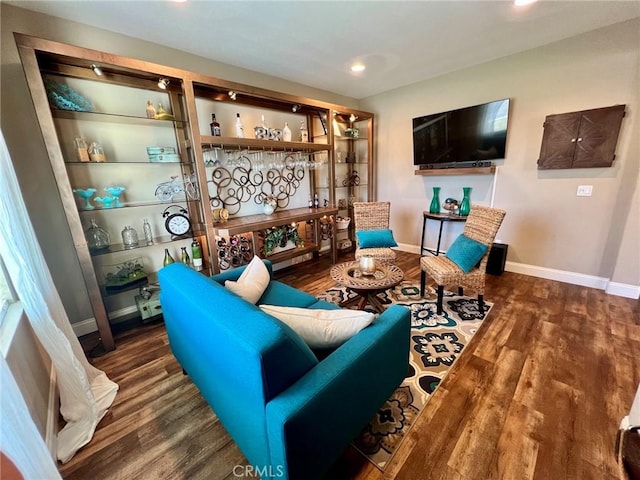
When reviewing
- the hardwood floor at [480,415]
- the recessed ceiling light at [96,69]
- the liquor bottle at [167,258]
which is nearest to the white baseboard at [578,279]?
the hardwood floor at [480,415]

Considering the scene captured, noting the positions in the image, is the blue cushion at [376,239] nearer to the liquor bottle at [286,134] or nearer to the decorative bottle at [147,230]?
the liquor bottle at [286,134]

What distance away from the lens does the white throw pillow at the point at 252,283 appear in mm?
1659

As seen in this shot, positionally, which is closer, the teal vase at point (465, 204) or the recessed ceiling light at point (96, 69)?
the recessed ceiling light at point (96, 69)

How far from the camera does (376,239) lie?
10.7 feet

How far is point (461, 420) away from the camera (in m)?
1.47

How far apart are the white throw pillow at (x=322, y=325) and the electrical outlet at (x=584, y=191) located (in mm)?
3292

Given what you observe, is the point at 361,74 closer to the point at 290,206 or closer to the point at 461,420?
the point at 290,206

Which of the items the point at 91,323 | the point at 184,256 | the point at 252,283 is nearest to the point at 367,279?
the point at 252,283

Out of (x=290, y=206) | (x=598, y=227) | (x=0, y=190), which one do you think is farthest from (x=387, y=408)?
(x=598, y=227)

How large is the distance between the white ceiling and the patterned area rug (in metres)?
2.64

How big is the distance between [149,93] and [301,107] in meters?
1.87

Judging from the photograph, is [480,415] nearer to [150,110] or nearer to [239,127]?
[239,127]

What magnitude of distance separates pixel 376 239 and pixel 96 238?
9.56ft

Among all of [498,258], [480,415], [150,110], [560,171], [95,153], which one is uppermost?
[150,110]
